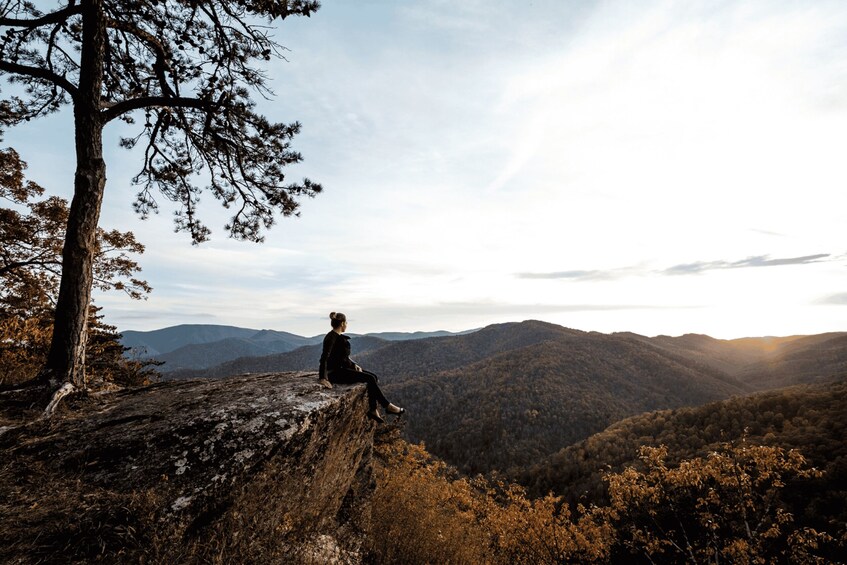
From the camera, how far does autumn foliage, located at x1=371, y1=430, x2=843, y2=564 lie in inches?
272

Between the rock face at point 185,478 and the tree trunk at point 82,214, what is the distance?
92 cm

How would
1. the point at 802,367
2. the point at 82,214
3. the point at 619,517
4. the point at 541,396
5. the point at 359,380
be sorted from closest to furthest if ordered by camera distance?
1. the point at 82,214
2. the point at 359,380
3. the point at 619,517
4. the point at 541,396
5. the point at 802,367

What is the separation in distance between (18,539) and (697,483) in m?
11.5

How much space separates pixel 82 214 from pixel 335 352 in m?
4.88

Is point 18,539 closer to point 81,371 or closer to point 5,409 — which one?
point 5,409

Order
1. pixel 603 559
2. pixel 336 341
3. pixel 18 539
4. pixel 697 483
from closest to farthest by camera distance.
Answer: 1. pixel 18 539
2. pixel 336 341
3. pixel 697 483
4. pixel 603 559

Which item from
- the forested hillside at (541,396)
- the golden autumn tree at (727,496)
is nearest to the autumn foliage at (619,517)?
the golden autumn tree at (727,496)

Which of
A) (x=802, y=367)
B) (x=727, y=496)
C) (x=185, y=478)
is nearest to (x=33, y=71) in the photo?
(x=185, y=478)

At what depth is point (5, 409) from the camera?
4867 millimetres

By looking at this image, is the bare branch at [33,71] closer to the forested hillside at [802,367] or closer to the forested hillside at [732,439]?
the forested hillside at [732,439]

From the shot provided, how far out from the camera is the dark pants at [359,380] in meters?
6.93

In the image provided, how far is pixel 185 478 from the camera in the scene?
378cm

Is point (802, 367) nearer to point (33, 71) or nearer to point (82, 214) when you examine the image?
point (82, 214)

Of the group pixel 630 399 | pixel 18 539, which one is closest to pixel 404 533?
pixel 18 539
